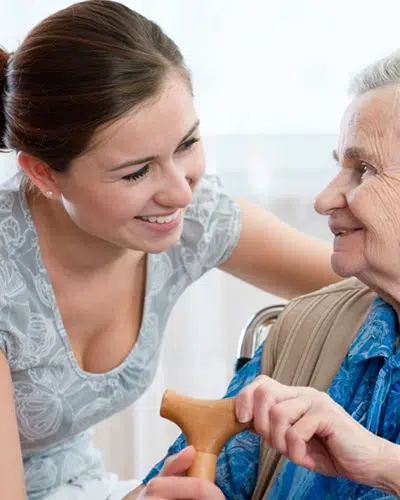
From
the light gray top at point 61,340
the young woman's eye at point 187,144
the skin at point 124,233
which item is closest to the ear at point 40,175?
the skin at point 124,233

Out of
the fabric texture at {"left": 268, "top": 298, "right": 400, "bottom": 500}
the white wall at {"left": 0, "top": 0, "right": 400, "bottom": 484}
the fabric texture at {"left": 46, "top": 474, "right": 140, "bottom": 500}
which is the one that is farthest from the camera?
the white wall at {"left": 0, "top": 0, "right": 400, "bottom": 484}

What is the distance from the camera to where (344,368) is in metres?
1.31

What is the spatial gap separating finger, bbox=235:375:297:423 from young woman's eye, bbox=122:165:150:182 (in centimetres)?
45

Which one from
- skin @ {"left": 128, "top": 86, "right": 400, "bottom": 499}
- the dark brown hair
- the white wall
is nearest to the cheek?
the dark brown hair

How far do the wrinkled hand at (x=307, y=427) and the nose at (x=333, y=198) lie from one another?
0.30 metres

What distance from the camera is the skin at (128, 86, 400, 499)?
42.3 inches

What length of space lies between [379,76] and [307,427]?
498mm

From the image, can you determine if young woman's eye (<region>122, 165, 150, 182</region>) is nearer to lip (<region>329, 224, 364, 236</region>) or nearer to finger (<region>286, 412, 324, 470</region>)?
lip (<region>329, 224, 364, 236</region>)

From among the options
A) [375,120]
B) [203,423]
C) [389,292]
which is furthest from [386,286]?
[203,423]

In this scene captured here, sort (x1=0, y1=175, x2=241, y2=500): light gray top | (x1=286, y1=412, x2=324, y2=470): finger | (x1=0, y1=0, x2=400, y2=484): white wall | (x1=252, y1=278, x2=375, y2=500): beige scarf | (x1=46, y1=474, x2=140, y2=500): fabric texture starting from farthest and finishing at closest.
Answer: (x1=0, y1=0, x2=400, y2=484): white wall < (x1=46, y1=474, x2=140, y2=500): fabric texture < (x1=0, y1=175, x2=241, y2=500): light gray top < (x1=252, y1=278, x2=375, y2=500): beige scarf < (x1=286, y1=412, x2=324, y2=470): finger

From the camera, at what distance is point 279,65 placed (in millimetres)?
2316

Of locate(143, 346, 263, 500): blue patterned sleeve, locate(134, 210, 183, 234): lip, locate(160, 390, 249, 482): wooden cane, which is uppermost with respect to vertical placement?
locate(134, 210, 183, 234): lip

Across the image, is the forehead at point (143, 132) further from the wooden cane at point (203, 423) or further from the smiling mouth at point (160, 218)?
the wooden cane at point (203, 423)

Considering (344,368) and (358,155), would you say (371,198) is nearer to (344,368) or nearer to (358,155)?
(358,155)
